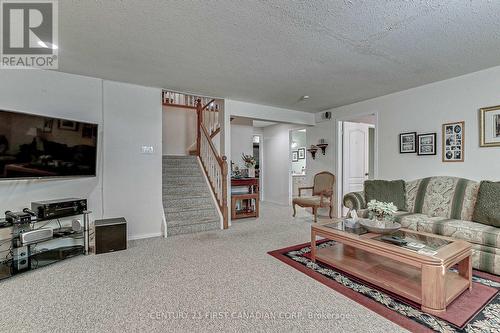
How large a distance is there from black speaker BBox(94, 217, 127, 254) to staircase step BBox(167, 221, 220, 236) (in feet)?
2.55

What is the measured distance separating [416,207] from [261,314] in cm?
300

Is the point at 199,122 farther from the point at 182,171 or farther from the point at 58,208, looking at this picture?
the point at 58,208

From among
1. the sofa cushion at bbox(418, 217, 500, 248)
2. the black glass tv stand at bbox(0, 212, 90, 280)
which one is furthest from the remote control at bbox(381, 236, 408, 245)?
the black glass tv stand at bbox(0, 212, 90, 280)

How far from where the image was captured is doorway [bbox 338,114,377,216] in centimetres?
512

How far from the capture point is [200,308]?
187 centimetres

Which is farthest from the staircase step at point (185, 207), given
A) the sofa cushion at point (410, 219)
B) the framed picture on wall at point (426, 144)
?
the framed picture on wall at point (426, 144)

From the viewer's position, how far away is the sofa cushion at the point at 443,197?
3.02 m

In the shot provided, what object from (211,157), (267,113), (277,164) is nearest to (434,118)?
(267,113)

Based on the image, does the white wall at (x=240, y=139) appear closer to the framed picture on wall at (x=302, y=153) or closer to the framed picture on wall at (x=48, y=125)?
the framed picture on wall at (x=302, y=153)

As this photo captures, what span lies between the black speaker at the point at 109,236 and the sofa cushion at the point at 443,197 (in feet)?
13.7

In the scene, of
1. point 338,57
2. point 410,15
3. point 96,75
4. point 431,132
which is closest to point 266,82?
point 338,57

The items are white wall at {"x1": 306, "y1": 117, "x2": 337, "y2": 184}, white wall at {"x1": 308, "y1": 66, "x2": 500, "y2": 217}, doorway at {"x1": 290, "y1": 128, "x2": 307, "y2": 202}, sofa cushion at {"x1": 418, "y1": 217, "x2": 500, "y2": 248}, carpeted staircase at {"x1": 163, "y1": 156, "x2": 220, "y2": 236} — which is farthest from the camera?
doorway at {"x1": 290, "y1": 128, "x2": 307, "y2": 202}

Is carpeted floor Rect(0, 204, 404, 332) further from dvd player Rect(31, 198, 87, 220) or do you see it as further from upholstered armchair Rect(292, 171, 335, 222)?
upholstered armchair Rect(292, 171, 335, 222)

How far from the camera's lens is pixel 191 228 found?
4.01 meters
